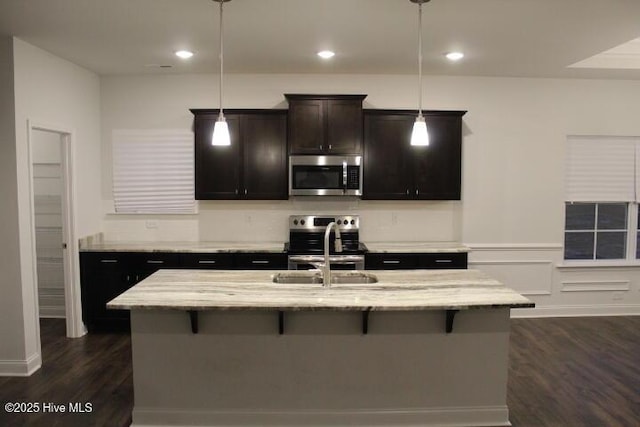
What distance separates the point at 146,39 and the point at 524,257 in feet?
14.4

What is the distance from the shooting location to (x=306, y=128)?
4738 millimetres

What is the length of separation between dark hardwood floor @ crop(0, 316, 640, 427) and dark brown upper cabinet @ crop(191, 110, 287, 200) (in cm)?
177

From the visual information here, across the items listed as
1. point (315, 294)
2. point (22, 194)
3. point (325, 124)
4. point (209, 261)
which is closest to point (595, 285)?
point (325, 124)

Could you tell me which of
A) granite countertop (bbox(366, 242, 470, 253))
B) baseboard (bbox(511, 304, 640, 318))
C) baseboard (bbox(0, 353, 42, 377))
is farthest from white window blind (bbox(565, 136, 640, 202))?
baseboard (bbox(0, 353, 42, 377))

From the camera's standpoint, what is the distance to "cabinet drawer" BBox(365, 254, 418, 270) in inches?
180

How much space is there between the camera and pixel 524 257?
521cm

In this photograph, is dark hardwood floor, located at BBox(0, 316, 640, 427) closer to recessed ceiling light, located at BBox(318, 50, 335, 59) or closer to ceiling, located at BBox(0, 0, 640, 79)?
ceiling, located at BBox(0, 0, 640, 79)

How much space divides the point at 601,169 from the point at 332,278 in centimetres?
375

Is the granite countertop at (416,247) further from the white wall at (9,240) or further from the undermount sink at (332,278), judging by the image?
the white wall at (9,240)

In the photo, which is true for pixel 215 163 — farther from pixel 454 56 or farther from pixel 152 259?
pixel 454 56

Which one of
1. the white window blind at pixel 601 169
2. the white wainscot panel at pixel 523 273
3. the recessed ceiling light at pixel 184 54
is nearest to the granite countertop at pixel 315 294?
the recessed ceiling light at pixel 184 54

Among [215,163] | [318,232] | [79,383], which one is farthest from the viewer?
[318,232]

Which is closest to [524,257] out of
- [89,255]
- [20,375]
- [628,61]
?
[628,61]

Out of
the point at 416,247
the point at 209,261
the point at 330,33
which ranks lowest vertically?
the point at 209,261
